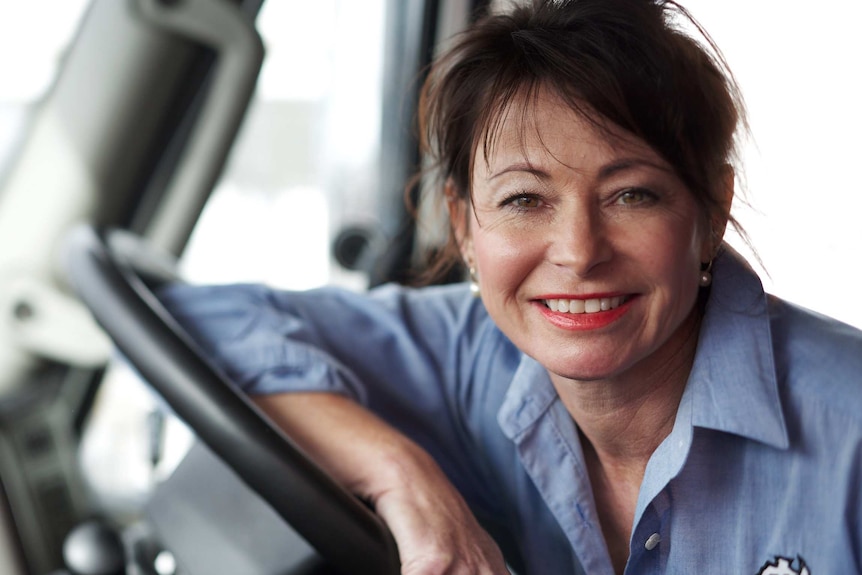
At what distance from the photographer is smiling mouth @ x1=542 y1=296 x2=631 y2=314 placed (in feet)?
3.23

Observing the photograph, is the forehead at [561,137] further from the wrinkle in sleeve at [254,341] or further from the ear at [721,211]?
the wrinkle in sleeve at [254,341]

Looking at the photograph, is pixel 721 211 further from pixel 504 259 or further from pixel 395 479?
pixel 395 479

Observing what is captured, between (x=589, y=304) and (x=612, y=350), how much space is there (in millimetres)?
57

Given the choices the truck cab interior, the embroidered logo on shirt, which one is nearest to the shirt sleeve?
the truck cab interior

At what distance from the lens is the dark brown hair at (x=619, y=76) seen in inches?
37.1

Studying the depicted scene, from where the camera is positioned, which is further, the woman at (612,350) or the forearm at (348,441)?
the forearm at (348,441)

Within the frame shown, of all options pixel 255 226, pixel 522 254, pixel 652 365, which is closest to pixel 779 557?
pixel 652 365

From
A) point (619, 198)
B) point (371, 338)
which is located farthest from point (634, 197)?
point (371, 338)

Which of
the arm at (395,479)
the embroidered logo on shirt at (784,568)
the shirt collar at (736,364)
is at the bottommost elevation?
the arm at (395,479)

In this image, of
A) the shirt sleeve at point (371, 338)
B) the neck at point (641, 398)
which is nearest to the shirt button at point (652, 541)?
the neck at point (641, 398)

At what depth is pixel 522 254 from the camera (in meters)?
1.00

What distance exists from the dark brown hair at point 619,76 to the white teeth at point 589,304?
14 cm

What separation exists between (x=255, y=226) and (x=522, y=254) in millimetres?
1247

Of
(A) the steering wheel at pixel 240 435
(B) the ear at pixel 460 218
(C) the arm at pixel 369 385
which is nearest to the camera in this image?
(A) the steering wheel at pixel 240 435
